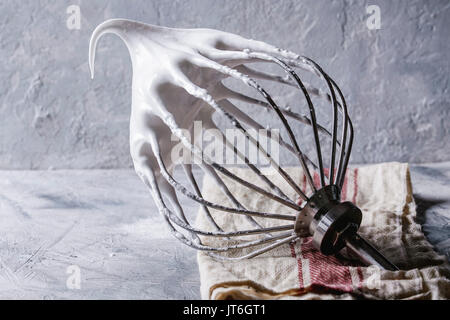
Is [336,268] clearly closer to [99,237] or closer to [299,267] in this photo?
[299,267]

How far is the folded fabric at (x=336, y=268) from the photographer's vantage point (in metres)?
0.71

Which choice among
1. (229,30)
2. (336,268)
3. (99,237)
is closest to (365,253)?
(336,268)

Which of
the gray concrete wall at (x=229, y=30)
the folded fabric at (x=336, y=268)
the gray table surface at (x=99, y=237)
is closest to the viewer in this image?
the folded fabric at (x=336, y=268)

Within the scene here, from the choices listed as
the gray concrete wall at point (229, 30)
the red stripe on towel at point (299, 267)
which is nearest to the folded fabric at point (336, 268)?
the red stripe on towel at point (299, 267)

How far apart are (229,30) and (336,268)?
664 mm

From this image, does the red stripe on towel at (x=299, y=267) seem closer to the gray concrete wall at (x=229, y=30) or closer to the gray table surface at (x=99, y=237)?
the gray table surface at (x=99, y=237)

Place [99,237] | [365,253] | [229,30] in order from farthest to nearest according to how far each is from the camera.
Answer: [229,30] < [99,237] < [365,253]

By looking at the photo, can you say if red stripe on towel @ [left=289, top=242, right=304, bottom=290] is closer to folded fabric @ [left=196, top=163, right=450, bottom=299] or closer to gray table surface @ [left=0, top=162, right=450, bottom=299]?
folded fabric @ [left=196, top=163, right=450, bottom=299]

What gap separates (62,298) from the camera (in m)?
0.78

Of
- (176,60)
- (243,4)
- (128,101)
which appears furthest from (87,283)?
(243,4)

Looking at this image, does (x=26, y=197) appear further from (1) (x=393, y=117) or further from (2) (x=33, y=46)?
(1) (x=393, y=117)

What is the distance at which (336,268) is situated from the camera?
756 millimetres

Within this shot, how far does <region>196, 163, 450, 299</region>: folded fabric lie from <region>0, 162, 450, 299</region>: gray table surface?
44 millimetres

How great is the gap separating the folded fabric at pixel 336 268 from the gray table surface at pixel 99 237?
0.14 ft
